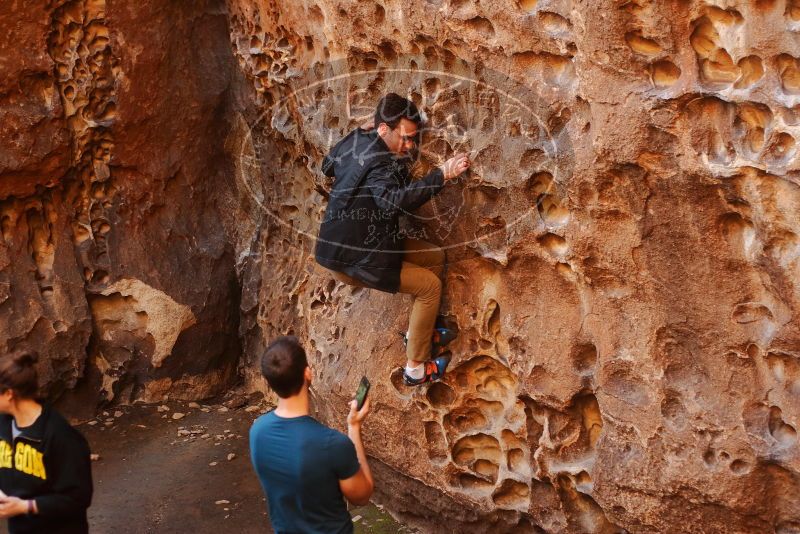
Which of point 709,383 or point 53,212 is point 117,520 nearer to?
point 53,212

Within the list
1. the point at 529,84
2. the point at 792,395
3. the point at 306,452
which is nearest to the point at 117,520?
the point at 306,452

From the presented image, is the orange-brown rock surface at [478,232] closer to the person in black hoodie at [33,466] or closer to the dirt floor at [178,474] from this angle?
the dirt floor at [178,474]

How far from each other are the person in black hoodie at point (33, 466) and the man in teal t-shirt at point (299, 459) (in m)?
0.71

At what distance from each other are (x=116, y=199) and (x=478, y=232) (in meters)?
2.98

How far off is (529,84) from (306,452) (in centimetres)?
208

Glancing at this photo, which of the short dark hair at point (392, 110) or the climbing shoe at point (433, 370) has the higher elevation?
the short dark hair at point (392, 110)

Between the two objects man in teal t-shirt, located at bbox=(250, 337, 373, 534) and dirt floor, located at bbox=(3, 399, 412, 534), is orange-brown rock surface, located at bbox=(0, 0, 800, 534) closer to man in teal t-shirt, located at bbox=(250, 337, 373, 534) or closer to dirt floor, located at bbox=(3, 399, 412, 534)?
dirt floor, located at bbox=(3, 399, 412, 534)

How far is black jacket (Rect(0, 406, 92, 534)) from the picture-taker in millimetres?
3926

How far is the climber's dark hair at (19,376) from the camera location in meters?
3.92

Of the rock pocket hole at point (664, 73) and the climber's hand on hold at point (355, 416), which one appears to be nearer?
the climber's hand on hold at point (355, 416)

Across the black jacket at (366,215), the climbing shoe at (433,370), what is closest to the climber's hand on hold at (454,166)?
the black jacket at (366,215)

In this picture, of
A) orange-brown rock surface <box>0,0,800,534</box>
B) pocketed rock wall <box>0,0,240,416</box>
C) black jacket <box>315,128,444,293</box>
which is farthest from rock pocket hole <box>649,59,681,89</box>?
pocketed rock wall <box>0,0,240,416</box>

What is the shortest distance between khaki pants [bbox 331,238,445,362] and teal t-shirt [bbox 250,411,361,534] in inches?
66.9

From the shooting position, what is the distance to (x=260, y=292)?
24.7 ft
